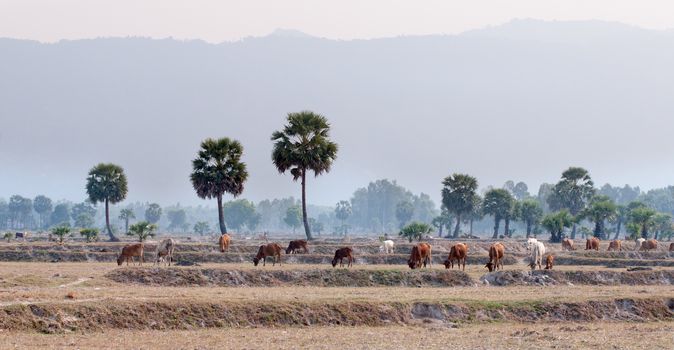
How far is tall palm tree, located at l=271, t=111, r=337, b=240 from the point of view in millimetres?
105938

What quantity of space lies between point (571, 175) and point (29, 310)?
156 meters

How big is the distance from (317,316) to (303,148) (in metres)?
64.7

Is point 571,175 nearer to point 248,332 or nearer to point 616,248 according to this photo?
point 616,248

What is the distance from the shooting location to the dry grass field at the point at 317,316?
3616cm

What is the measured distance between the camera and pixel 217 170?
106 metres

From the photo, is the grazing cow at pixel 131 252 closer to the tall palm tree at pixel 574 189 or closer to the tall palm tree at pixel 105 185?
the tall palm tree at pixel 105 185

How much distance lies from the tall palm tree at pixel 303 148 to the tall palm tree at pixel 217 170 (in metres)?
4.76

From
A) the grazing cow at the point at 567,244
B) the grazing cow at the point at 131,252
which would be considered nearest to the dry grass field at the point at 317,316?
the grazing cow at the point at 131,252

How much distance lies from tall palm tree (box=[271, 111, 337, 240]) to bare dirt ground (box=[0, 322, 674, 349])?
6479cm

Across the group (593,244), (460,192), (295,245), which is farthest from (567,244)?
(460,192)

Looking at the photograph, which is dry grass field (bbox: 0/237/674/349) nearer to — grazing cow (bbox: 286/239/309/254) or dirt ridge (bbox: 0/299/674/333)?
dirt ridge (bbox: 0/299/674/333)

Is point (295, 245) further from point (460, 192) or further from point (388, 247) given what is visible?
point (460, 192)

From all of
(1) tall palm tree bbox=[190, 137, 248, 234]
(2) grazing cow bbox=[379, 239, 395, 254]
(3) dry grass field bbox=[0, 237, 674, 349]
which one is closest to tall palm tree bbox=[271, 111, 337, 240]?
(1) tall palm tree bbox=[190, 137, 248, 234]

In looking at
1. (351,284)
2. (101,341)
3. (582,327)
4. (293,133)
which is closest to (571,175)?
(293,133)
